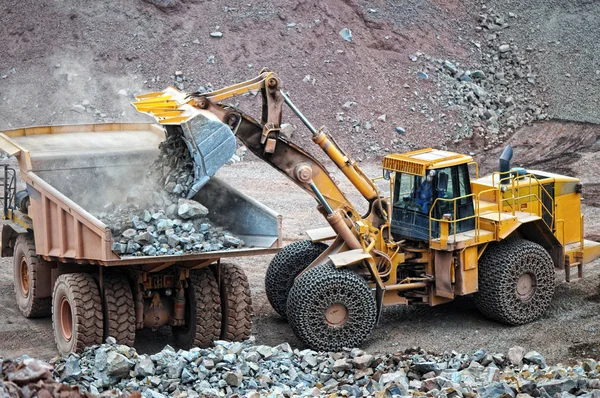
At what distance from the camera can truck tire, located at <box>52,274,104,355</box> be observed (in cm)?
1159

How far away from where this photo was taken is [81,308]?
38.2ft

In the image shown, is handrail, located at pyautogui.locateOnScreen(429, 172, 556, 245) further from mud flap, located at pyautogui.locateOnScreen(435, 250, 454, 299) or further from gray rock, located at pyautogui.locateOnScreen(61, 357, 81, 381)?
gray rock, located at pyautogui.locateOnScreen(61, 357, 81, 381)

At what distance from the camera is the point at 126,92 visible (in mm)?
25859

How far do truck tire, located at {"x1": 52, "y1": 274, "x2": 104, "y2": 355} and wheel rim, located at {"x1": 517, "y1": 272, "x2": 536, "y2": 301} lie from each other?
539cm


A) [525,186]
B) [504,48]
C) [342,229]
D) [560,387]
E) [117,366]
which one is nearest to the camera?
[560,387]

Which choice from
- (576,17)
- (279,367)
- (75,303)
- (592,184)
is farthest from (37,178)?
(576,17)

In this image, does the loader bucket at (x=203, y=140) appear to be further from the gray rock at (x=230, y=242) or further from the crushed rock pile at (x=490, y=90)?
the crushed rock pile at (x=490, y=90)

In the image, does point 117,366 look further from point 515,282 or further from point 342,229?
point 515,282

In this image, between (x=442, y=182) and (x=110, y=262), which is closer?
(x=110, y=262)

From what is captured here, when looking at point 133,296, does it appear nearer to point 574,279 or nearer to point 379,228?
point 379,228

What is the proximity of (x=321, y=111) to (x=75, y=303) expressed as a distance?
14248 millimetres

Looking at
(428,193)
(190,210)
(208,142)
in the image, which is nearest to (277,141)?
(208,142)

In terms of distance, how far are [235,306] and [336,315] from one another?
1.23 metres

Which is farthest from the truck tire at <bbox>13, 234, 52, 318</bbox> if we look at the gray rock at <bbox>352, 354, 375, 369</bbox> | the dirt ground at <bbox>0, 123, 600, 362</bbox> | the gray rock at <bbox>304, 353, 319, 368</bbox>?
the gray rock at <bbox>352, 354, 375, 369</bbox>
